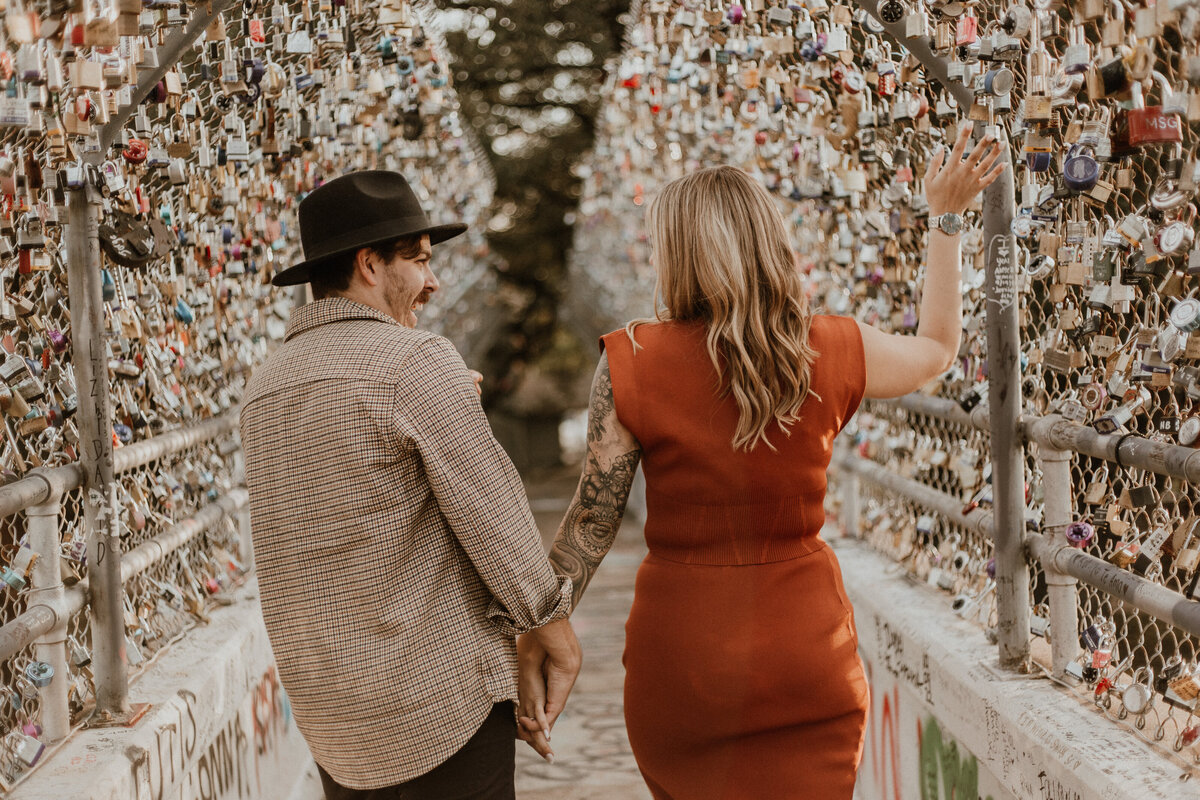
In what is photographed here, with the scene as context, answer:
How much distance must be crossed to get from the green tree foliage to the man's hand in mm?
11818

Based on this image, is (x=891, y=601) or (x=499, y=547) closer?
(x=499, y=547)

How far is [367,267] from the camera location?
213 centimetres

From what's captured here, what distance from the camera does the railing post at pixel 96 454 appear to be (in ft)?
9.25

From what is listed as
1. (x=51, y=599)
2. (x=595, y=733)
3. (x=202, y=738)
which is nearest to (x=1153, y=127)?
(x=51, y=599)

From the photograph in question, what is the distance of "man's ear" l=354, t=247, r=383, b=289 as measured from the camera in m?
2.12

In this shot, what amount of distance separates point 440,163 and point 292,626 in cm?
590

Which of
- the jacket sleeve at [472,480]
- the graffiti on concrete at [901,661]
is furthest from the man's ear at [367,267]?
the graffiti on concrete at [901,661]

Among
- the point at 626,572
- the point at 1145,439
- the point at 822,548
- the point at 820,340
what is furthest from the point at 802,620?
the point at 626,572

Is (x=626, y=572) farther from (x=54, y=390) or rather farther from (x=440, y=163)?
(x=54, y=390)

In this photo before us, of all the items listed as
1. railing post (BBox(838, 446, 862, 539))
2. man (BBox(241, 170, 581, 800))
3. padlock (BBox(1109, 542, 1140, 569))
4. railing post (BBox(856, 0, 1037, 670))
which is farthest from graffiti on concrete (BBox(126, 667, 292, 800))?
railing post (BBox(838, 446, 862, 539))

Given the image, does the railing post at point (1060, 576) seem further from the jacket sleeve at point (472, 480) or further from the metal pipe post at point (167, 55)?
the metal pipe post at point (167, 55)

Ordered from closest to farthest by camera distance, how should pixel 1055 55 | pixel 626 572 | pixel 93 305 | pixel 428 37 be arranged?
1. pixel 1055 55
2. pixel 93 305
3. pixel 428 37
4. pixel 626 572

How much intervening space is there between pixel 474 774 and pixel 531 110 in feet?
52.0

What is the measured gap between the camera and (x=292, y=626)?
6.68ft
